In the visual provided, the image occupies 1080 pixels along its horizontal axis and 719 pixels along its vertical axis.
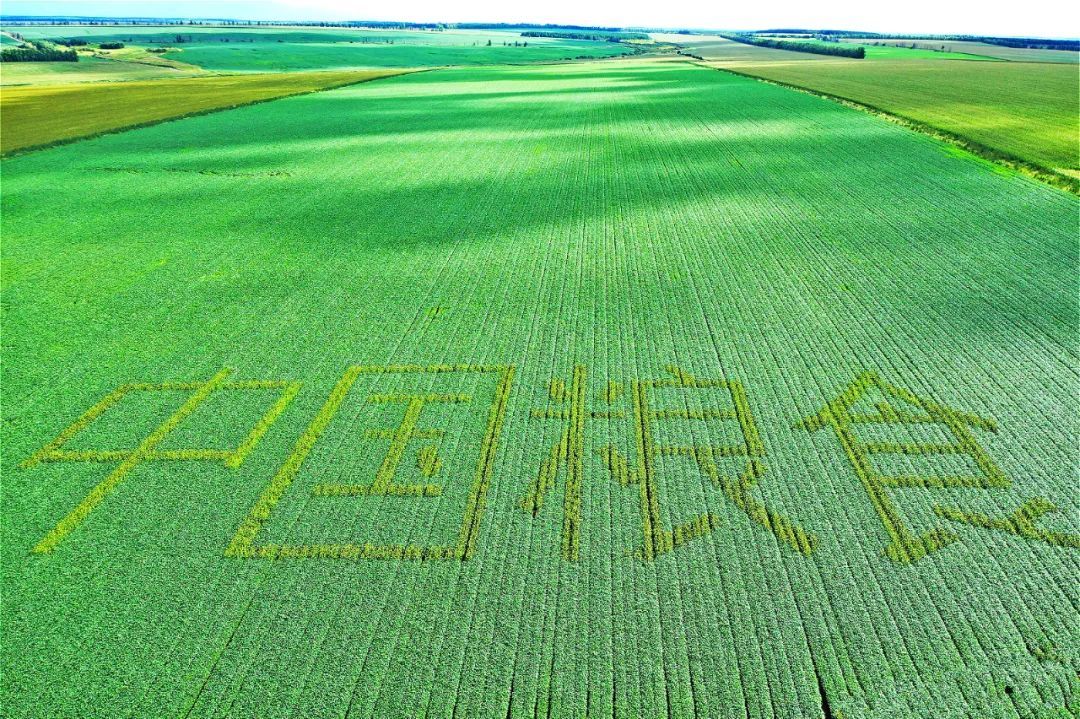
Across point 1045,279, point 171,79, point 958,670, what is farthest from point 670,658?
point 171,79

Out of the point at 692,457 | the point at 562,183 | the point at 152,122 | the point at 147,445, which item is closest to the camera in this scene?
the point at 692,457

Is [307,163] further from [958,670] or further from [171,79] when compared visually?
[171,79]

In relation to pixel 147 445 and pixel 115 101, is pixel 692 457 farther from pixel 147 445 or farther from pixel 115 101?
pixel 115 101

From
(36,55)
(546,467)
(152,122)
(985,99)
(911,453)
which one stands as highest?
(985,99)

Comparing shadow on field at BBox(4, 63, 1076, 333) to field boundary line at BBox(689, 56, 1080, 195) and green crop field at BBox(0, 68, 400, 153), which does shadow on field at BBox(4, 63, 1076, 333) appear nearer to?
field boundary line at BBox(689, 56, 1080, 195)

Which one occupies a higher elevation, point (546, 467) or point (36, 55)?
point (36, 55)

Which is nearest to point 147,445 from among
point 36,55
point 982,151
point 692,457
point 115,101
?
point 692,457

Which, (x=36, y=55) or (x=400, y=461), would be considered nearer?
(x=400, y=461)
